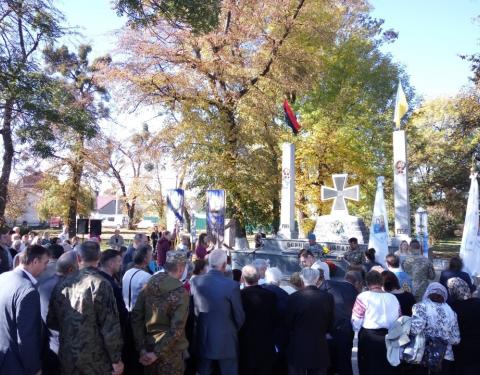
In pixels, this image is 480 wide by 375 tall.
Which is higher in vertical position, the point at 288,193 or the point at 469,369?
the point at 288,193

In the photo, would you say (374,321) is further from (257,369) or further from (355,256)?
(355,256)

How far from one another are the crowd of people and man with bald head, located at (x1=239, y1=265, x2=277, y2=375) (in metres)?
0.01

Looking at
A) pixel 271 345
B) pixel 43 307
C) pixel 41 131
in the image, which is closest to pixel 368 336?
pixel 271 345

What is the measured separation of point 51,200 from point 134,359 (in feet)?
89.4

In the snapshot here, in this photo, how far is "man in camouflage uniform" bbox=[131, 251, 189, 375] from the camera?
4500 mm

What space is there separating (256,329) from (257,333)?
1.9 inches

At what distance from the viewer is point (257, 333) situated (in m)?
5.29

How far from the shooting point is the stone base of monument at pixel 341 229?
20286 millimetres

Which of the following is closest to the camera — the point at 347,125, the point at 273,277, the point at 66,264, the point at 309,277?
the point at 66,264

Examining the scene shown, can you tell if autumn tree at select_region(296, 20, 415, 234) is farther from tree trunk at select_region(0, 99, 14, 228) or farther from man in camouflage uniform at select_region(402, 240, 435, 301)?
man in camouflage uniform at select_region(402, 240, 435, 301)

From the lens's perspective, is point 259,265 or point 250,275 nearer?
point 250,275

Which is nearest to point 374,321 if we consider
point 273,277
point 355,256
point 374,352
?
point 374,352

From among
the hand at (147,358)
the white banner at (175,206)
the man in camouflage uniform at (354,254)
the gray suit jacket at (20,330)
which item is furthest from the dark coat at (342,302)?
the white banner at (175,206)

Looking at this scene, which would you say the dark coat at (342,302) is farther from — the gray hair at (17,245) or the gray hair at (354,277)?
the gray hair at (17,245)
